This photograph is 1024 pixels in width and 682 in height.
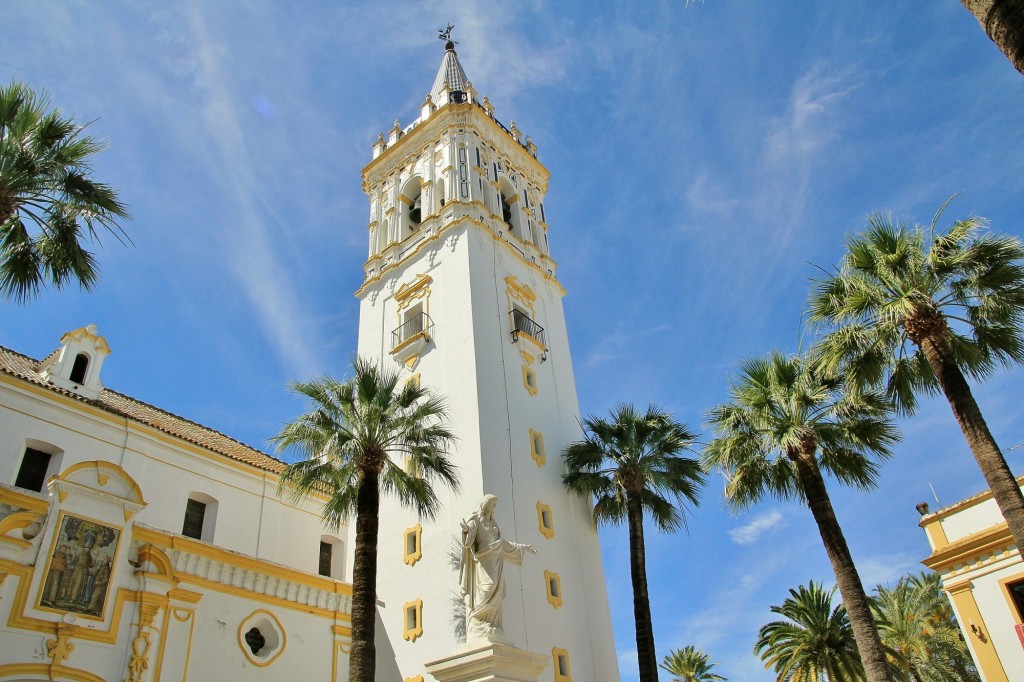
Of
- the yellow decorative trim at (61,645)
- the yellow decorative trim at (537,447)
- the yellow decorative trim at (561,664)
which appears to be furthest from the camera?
the yellow decorative trim at (537,447)

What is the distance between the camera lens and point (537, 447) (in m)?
26.6

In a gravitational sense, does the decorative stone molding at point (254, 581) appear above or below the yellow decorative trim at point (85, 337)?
below

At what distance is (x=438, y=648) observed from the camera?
840 inches

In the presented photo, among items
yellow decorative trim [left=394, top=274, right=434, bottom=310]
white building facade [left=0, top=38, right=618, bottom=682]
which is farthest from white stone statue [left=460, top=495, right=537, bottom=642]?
yellow decorative trim [left=394, top=274, right=434, bottom=310]

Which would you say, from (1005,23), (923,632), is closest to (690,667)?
(923,632)

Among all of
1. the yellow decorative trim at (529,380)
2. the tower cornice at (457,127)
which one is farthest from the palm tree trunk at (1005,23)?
the tower cornice at (457,127)

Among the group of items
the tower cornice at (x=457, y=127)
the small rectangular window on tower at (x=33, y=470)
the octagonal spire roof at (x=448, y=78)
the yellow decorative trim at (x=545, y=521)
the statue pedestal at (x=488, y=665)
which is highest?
the octagonal spire roof at (x=448, y=78)

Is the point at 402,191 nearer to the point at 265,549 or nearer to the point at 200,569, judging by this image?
the point at 265,549

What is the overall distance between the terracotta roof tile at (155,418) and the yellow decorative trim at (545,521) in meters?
9.67

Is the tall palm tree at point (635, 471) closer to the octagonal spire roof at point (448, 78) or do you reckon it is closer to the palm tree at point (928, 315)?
the palm tree at point (928, 315)

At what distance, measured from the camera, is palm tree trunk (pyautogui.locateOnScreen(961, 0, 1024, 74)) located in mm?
5480

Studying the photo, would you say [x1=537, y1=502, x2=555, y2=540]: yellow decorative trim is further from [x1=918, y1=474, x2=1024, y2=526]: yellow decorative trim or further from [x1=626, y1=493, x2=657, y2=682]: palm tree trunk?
[x1=918, y1=474, x2=1024, y2=526]: yellow decorative trim

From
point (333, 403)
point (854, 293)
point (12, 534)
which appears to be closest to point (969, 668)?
point (854, 293)

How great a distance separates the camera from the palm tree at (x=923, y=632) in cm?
3019
